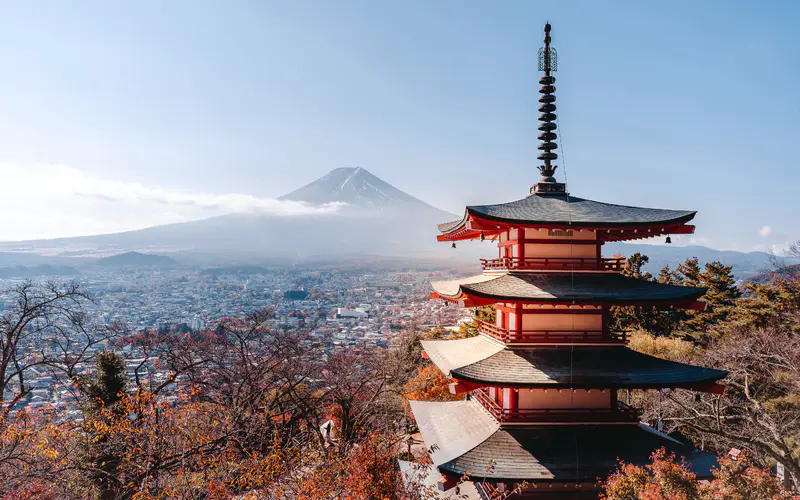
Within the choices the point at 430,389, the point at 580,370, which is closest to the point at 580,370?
the point at 580,370

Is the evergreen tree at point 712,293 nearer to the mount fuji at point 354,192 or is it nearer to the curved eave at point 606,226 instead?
the curved eave at point 606,226

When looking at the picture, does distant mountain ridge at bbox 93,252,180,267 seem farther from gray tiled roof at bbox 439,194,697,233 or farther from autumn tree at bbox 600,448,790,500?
autumn tree at bbox 600,448,790,500

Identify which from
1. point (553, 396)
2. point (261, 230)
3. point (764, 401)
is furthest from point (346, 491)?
point (261, 230)

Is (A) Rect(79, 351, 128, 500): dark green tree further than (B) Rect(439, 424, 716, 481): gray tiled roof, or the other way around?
(A) Rect(79, 351, 128, 500): dark green tree

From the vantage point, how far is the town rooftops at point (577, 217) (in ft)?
31.8

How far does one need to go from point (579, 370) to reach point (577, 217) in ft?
10.8

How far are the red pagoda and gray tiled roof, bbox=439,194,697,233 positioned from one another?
0.08 feet

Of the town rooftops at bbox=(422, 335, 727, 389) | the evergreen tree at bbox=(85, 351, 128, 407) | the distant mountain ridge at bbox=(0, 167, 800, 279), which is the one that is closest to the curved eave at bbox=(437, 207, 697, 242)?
the town rooftops at bbox=(422, 335, 727, 389)

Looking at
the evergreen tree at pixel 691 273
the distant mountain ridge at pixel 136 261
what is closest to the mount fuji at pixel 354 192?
the distant mountain ridge at pixel 136 261

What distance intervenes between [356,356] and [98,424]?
17.5 meters

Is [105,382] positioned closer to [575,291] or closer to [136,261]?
[575,291]

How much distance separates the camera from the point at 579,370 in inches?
380

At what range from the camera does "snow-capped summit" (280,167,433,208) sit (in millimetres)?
136125

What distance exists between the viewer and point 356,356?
29844 mm
